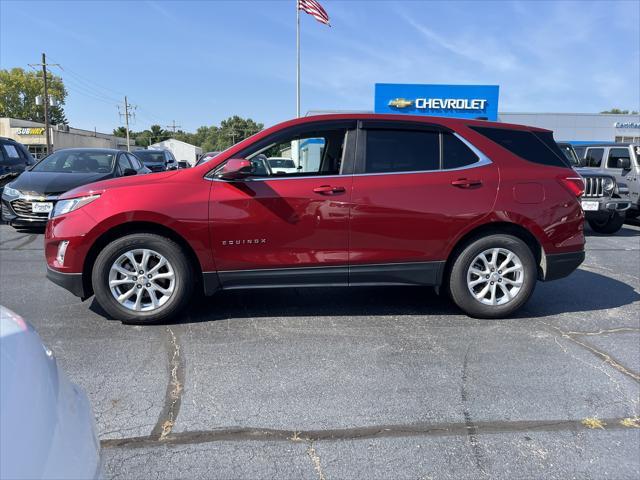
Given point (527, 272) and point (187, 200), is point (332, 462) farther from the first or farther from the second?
point (527, 272)

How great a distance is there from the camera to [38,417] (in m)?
1.22

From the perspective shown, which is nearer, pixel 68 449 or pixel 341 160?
pixel 68 449

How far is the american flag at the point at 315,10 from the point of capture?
22.1m

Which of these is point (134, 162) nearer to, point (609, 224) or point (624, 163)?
point (609, 224)

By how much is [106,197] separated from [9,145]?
920 cm

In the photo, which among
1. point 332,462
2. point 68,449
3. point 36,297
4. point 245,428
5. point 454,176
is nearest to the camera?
point 68,449

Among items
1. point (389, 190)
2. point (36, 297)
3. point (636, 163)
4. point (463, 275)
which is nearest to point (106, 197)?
point (36, 297)

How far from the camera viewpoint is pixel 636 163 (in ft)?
38.6

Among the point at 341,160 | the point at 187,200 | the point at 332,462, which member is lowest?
the point at 332,462

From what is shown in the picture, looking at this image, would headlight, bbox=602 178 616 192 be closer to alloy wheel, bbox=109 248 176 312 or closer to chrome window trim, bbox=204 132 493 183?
chrome window trim, bbox=204 132 493 183

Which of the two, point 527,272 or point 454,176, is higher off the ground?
point 454,176

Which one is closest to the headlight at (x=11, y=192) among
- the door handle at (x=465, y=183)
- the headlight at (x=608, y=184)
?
the door handle at (x=465, y=183)

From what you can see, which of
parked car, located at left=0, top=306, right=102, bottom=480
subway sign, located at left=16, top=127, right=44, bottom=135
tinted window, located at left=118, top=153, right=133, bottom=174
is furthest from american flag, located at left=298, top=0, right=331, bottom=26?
subway sign, located at left=16, top=127, right=44, bottom=135

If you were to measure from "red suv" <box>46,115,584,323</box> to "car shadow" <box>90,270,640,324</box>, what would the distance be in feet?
1.36
